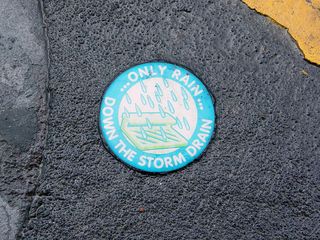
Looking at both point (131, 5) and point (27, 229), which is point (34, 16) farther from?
point (27, 229)

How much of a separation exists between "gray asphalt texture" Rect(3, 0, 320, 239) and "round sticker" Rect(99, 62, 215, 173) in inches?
2.0

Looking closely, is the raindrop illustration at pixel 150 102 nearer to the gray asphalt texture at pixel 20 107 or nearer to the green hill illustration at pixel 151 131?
the green hill illustration at pixel 151 131

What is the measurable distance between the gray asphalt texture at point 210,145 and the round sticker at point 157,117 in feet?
0.17

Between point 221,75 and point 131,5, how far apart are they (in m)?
0.68

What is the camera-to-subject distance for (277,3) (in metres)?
2.76

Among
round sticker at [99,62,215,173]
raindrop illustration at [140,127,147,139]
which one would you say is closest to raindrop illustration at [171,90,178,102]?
round sticker at [99,62,215,173]

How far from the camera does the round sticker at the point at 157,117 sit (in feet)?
7.98

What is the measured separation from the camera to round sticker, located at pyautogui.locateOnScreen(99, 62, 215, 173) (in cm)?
243

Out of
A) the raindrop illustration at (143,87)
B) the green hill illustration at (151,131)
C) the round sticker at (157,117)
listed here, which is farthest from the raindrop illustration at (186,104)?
the raindrop illustration at (143,87)

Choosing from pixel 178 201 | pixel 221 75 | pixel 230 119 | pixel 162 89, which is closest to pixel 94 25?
pixel 162 89

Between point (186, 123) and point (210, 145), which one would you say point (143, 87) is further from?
point (210, 145)

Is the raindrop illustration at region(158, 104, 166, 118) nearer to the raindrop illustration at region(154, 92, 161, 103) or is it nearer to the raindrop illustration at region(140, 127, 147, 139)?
the raindrop illustration at region(154, 92, 161, 103)

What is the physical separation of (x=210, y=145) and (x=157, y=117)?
13.1 inches

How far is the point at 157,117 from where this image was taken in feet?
8.13
